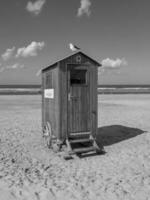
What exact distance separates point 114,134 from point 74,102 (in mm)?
2970

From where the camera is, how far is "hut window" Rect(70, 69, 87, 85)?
642 centimetres

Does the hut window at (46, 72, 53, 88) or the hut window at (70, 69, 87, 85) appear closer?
the hut window at (70, 69, 87, 85)

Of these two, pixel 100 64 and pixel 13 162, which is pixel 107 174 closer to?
pixel 13 162

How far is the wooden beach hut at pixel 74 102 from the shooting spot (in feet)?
19.9

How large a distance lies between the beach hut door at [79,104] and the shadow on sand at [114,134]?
4.47ft

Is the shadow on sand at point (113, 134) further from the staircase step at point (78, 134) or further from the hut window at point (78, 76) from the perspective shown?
the hut window at point (78, 76)

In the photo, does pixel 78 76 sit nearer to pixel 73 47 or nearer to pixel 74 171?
pixel 73 47

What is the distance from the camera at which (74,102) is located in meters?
6.24

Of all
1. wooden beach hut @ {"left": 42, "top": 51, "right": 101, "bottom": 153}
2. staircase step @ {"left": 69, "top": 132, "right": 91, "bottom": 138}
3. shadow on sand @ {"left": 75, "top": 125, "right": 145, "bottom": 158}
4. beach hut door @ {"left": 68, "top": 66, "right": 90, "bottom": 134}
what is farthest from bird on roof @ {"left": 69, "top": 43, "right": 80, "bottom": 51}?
shadow on sand @ {"left": 75, "top": 125, "right": 145, "bottom": 158}

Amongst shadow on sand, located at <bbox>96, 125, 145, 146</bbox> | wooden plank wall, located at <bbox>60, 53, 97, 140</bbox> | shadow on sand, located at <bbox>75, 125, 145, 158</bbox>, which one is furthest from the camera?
shadow on sand, located at <bbox>96, 125, 145, 146</bbox>

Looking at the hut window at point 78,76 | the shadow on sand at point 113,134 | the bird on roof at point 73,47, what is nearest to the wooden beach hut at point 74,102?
the hut window at point 78,76

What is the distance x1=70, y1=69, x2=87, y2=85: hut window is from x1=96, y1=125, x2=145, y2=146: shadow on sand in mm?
2246

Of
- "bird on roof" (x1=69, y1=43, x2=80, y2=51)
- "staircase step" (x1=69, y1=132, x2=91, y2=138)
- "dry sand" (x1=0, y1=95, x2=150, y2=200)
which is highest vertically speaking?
"bird on roof" (x1=69, y1=43, x2=80, y2=51)

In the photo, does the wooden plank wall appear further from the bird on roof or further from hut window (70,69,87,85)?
the bird on roof
